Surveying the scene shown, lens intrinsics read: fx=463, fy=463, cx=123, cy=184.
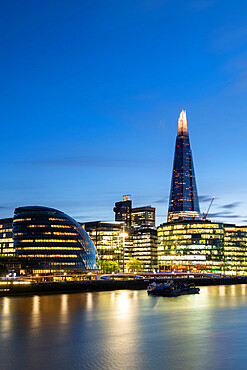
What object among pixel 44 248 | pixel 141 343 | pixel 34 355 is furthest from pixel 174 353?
pixel 44 248

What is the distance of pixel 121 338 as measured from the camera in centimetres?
6119

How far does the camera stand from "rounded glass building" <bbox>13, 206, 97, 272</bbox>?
187 m

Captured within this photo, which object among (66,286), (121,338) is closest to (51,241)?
(66,286)

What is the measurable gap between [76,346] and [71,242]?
13788cm

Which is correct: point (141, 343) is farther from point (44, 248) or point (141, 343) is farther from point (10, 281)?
point (44, 248)

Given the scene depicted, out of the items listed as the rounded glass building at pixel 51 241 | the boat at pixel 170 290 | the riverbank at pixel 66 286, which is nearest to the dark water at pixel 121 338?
the riverbank at pixel 66 286

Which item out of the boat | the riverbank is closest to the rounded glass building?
the riverbank

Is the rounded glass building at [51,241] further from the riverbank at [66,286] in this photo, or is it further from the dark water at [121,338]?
Answer: the dark water at [121,338]

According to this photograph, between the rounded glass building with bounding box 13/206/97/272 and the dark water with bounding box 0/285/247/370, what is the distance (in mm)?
93098

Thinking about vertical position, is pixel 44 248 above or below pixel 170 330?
above

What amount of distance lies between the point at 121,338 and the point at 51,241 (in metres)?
132

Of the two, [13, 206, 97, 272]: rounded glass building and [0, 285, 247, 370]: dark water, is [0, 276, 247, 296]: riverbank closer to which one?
[13, 206, 97, 272]: rounded glass building

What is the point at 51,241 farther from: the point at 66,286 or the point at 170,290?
the point at 170,290

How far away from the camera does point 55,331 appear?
6525 cm
